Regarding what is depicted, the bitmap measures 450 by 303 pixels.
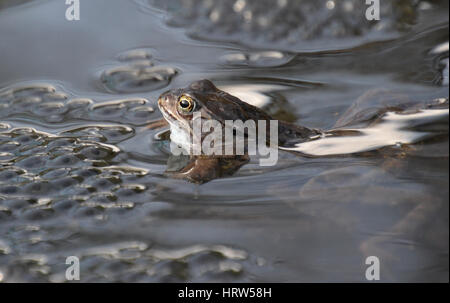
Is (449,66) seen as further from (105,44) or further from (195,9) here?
(105,44)

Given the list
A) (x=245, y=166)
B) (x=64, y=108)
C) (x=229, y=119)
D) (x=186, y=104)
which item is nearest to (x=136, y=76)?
(x=64, y=108)

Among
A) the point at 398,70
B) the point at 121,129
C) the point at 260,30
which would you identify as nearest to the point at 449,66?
the point at 398,70

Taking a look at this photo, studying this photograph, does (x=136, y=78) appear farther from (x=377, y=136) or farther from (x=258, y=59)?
(x=377, y=136)

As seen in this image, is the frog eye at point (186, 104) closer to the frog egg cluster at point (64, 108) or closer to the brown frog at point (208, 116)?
the brown frog at point (208, 116)

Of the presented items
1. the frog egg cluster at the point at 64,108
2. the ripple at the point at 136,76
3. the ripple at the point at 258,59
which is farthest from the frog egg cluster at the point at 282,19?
the frog egg cluster at the point at 64,108

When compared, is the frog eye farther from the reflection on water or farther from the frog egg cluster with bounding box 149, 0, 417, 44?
the frog egg cluster with bounding box 149, 0, 417, 44
